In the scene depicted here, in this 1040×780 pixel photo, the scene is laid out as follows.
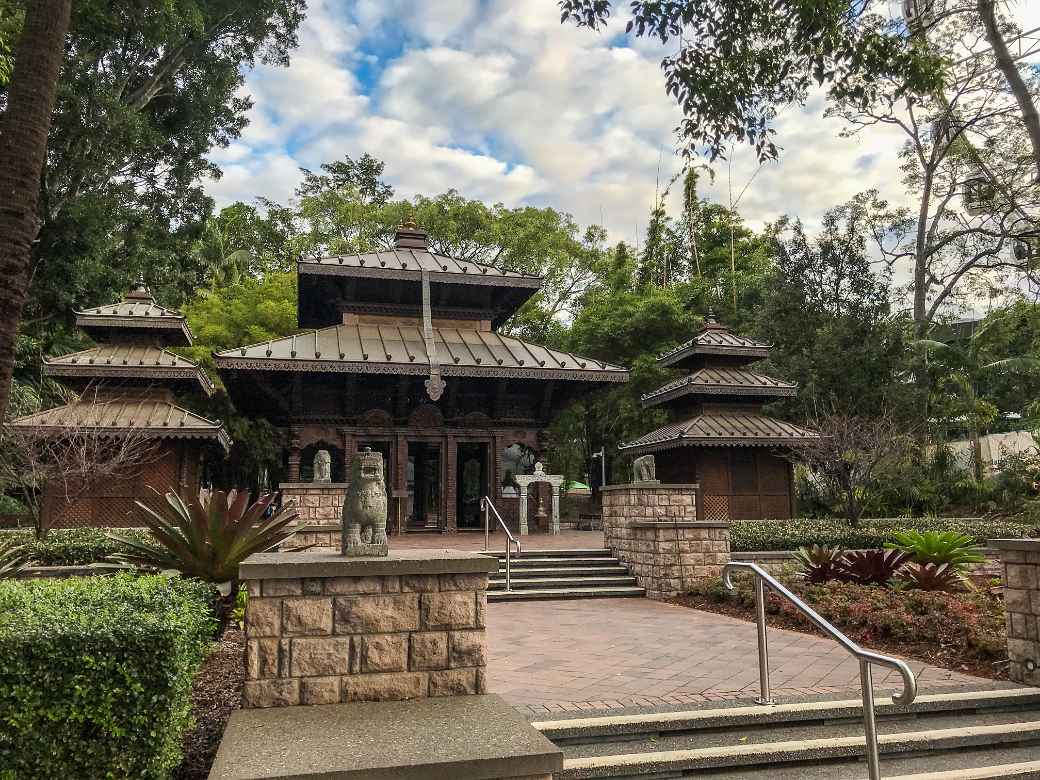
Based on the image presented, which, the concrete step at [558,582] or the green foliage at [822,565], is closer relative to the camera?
the green foliage at [822,565]

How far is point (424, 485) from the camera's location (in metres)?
22.1

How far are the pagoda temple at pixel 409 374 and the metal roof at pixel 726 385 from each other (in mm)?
2010

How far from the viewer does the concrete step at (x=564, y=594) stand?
36.9 feet

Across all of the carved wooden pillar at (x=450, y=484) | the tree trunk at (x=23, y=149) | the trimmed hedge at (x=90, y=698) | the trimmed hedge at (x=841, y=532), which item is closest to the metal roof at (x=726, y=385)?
the trimmed hedge at (x=841, y=532)

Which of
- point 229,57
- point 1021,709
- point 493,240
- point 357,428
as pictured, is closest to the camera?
point 1021,709

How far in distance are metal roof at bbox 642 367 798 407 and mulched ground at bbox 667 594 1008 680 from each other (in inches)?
370

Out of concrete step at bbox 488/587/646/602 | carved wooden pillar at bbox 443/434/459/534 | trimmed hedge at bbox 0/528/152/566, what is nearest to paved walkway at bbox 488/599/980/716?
concrete step at bbox 488/587/646/602

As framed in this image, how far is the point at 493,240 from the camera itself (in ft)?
112

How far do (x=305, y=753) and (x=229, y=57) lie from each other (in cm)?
2826

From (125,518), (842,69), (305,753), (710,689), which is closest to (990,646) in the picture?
(710,689)

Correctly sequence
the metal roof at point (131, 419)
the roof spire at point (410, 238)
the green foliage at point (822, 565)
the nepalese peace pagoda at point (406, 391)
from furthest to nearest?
the roof spire at point (410, 238) < the nepalese peace pagoda at point (406, 391) < the metal roof at point (131, 419) < the green foliage at point (822, 565)

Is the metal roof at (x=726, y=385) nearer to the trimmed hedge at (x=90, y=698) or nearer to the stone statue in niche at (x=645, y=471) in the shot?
the stone statue in niche at (x=645, y=471)

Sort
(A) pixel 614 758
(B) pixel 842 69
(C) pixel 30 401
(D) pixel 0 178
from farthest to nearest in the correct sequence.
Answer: (C) pixel 30 401 → (B) pixel 842 69 → (D) pixel 0 178 → (A) pixel 614 758

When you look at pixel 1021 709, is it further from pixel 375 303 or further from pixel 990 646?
pixel 375 303
